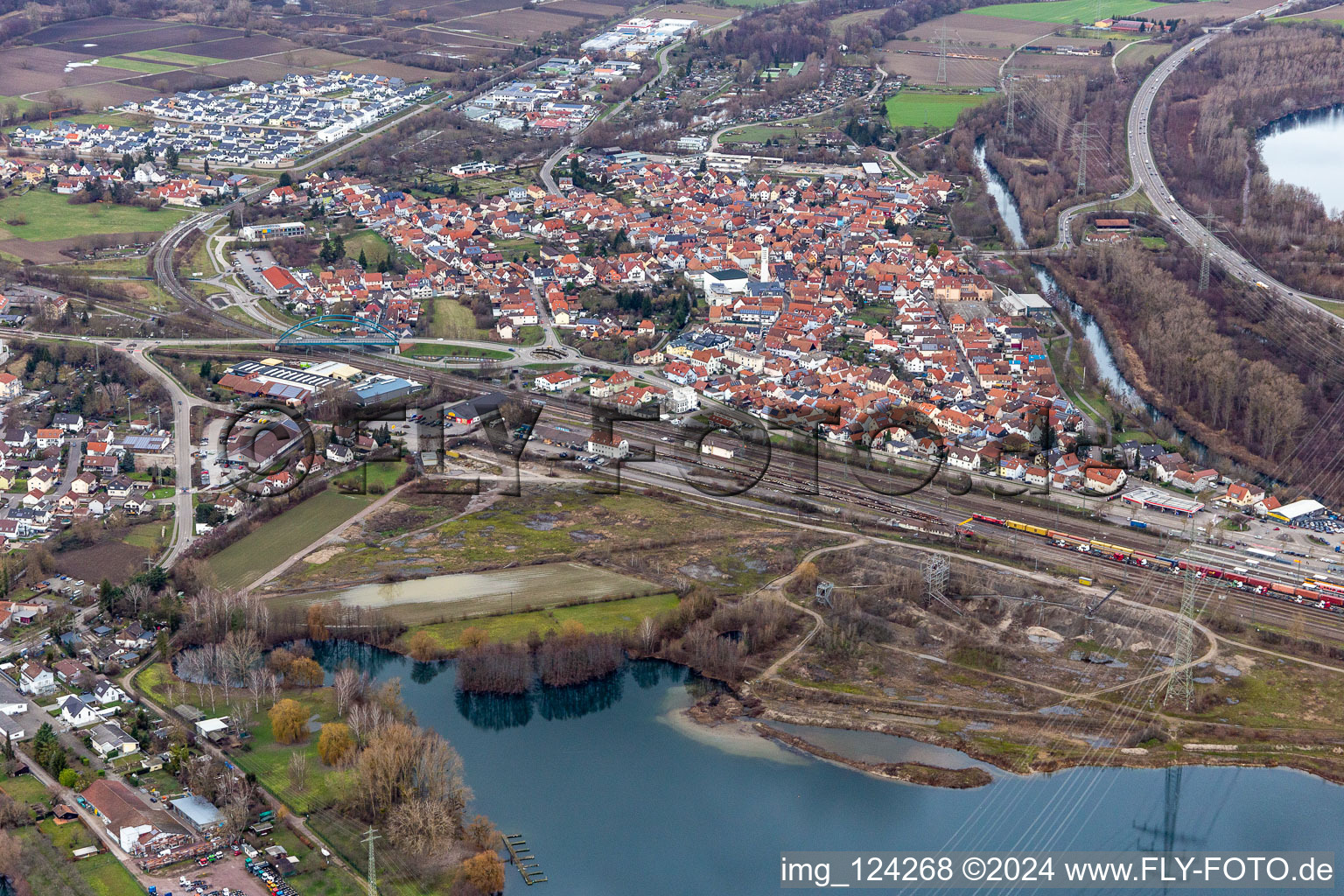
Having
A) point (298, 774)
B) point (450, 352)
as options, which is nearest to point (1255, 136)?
point (450, 352)

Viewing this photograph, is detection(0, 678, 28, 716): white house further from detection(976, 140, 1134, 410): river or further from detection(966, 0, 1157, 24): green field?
detection(966, 0, 1157, 24): green field

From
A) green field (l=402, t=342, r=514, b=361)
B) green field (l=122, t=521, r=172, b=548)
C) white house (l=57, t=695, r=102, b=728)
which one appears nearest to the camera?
white house (l=57, t=695, r=102, b=728)

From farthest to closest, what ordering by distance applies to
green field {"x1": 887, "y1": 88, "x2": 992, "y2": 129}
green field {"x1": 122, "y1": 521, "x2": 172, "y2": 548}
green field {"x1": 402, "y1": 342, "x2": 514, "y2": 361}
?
green field {"x1": 887, "y1": 88, "x2": 992, "y2": 129} < green field {"x1": 402, "y1": 342, "x2": 514, "y2": 361} < green field {"x1": 122, "y1": 521, "x2": 172, "y2": 548}

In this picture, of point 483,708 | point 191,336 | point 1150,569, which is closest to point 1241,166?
point 1150,569

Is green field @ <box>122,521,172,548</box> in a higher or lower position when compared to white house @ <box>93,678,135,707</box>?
higher

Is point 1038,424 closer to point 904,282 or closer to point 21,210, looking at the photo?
point 904,282

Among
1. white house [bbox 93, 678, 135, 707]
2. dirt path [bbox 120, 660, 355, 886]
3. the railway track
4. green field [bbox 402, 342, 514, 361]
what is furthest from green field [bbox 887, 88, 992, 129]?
white house [bbox 93, 678, 135, 707]
